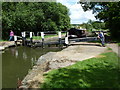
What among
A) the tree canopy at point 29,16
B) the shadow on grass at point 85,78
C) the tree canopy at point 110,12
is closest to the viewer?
the shadow on grass at point 85,78

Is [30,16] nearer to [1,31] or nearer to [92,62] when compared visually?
[1,31]

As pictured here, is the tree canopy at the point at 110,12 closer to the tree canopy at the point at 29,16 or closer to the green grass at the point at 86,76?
the tree canopy at the point at 29,16

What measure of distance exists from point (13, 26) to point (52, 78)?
21.2 metres

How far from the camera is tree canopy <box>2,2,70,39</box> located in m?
26.2

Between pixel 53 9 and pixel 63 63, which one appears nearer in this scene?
pixel 63 63

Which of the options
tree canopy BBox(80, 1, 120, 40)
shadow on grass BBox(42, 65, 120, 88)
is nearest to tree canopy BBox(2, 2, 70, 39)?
tree canopy BBox(80, 1, 120, 40)

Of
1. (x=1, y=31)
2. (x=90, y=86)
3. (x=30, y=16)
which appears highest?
(x=30, y=16)

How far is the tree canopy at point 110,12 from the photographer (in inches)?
712

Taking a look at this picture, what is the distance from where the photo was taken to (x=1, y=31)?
2661cm

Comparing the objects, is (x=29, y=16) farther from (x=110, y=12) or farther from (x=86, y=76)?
(x=86, y=76)

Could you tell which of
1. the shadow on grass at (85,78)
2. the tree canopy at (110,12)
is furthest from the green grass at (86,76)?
the tree canopy at (110,12)

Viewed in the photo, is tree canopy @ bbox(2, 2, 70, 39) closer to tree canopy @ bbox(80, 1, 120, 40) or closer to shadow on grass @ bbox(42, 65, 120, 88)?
tree canopy @ bbox(80, 1, 120, 40)

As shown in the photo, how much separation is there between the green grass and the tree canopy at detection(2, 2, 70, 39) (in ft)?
62.9

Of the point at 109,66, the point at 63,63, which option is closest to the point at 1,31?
the point at 63,63
